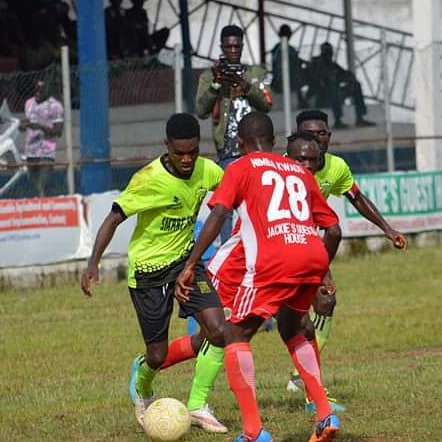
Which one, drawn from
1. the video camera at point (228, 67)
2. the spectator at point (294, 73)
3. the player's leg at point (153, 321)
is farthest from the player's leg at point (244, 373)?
the spectator at point (294, 73)

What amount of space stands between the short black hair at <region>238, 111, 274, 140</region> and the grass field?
1.81 metres

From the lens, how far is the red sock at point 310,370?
25.9ft

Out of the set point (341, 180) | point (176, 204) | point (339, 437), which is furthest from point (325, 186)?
point (339, 437)

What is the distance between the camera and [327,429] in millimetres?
7750

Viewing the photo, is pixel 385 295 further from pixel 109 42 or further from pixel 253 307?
pixel 109 42

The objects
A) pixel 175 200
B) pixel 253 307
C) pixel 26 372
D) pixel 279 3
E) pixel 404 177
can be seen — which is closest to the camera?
pixel 253 307

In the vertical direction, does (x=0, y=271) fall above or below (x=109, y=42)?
below

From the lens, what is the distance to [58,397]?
10.5m

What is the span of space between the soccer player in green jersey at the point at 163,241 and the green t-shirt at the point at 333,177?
106 centimetres

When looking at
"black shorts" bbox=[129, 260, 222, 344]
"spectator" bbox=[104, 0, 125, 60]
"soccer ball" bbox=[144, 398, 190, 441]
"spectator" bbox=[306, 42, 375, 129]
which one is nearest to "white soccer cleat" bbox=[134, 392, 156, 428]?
"black shorts" bbox=[129, 260, 222, 344]

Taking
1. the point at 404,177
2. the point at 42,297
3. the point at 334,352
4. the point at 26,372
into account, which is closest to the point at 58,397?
the point at 26,372

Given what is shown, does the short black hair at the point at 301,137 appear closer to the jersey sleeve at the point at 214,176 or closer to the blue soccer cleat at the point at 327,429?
the jersey sleeve at the point at 214,176

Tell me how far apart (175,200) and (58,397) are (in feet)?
7.48

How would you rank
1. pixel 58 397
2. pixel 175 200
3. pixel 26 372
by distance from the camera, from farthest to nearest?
pixel 26 372, pixel 58 397, pixel 175 200
